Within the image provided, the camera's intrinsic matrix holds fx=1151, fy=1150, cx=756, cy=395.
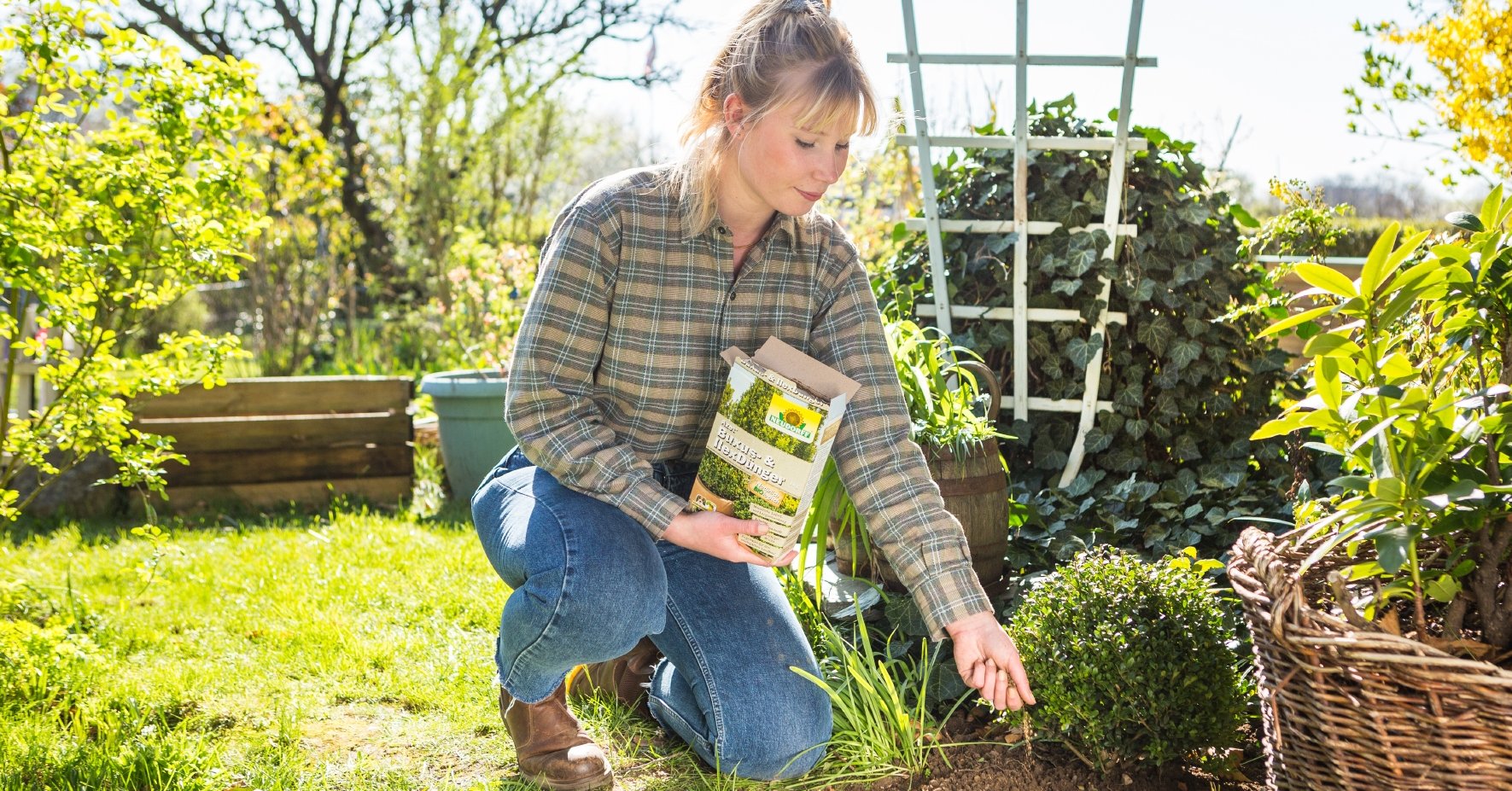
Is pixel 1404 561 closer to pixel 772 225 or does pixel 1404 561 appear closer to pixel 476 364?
pixel 772 225

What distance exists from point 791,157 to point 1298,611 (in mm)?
869

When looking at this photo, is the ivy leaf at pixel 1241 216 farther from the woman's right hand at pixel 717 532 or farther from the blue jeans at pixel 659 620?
the woman's right hand at pixel 717 532

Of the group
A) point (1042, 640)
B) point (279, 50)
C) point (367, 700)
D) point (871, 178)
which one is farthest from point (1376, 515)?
point (279, 50)

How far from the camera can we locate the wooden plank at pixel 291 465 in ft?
12.7

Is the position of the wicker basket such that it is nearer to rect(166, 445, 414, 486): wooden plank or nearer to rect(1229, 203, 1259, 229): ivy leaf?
rect(1229, 203, 1259, 229): ivy leaf

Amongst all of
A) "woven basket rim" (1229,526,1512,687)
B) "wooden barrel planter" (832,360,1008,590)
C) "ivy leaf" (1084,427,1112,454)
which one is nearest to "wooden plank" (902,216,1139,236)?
"ivy leaf" (1084,427,1112,454)

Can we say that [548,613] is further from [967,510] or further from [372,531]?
[372,531]

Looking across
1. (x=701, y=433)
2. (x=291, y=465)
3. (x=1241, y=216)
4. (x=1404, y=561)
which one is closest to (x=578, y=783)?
(x=701, y=433)

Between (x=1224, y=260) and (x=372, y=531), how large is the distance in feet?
8.31

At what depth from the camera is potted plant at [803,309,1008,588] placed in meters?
2.26

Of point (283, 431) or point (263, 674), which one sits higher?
point (283, 431)

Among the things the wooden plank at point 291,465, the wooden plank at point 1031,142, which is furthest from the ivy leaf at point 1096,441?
the wooden plank at point 291,465

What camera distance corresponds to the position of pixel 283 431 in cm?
395

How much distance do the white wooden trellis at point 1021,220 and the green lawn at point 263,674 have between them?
4.53 feet
